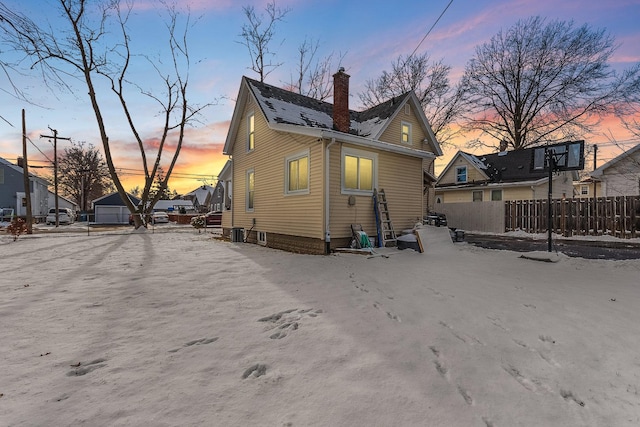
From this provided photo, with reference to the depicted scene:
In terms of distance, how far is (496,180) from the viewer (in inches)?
897

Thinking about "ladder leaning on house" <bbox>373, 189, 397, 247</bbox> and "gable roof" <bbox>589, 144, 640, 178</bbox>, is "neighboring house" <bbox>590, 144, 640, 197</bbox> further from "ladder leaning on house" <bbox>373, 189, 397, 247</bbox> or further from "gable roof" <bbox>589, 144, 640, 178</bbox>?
"ladder leaning on house" <bbox>373, 189, 397, 247</bbox>

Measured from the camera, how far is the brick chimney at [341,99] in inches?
450

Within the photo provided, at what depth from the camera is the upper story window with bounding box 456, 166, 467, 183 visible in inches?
978

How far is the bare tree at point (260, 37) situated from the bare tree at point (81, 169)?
3457 cm

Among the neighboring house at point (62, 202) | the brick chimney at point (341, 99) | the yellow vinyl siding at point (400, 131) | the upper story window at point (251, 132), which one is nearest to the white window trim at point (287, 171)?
the brick chimney at point (341, 99)

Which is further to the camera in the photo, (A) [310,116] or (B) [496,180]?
(B) [496,180]

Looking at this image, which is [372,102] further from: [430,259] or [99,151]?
[99,151]

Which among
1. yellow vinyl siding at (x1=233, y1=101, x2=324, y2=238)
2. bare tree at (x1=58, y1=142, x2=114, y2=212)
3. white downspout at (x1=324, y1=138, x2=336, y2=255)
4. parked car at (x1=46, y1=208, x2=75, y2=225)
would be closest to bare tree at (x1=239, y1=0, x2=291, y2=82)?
yellow vinyl siding at (x1=233, y1=101, x2=324, y2=238)

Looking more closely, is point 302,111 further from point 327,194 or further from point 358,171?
point 327,194

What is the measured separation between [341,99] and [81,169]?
49.7 m

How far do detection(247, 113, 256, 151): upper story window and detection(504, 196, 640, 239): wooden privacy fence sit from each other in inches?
546

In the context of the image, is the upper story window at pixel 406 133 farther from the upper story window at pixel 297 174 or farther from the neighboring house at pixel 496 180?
the neighboring house at pixel 496 180

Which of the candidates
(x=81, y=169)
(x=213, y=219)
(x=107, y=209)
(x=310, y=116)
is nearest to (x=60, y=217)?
(x=107, y=209)

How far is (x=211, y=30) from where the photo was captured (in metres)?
12.5
